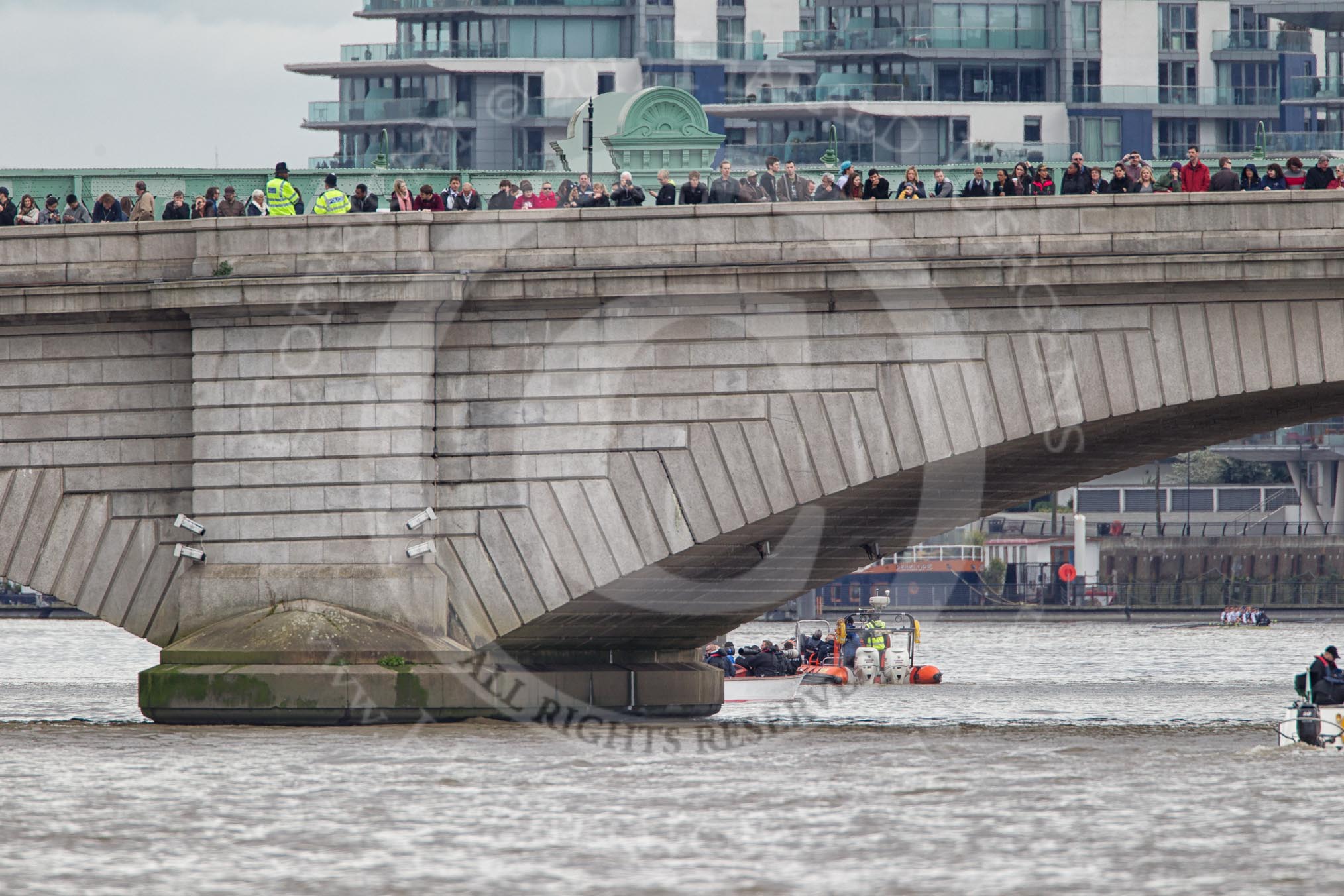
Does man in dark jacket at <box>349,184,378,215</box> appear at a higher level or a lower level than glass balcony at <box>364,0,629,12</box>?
lower

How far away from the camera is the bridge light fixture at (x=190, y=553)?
3033 centimetres

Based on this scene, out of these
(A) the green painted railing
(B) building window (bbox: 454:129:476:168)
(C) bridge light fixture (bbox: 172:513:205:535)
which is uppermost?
(B) building window (bbox: 454:129:476:168)

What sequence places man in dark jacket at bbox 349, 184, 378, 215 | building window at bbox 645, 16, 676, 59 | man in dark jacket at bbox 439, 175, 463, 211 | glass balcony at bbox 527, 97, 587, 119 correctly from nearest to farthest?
man in dark jacket at bbox 349, 184, 378, 215 < man in dark jacket at bbox 439, 175, 463, 211 < glass balcony at bbox 527, 97, 587, 119 < building window at bbox 645, 16, 676, 59

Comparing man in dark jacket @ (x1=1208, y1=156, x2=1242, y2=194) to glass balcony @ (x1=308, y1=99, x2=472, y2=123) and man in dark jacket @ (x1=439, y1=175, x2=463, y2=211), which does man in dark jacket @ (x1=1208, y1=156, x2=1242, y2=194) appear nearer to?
man in dark jacket @ (x1=439, y1=175, x2=463, y2=211)

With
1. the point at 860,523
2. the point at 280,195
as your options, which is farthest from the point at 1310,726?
the point at 280,195

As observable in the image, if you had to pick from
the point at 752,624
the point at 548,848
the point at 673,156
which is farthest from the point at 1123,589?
the point at 548,848

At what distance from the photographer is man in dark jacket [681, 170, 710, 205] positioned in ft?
103

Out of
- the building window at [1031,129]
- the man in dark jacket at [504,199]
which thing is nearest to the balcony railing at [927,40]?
the building window at [1031,129]

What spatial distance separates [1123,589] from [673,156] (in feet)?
263

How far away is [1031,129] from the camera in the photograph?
113 metres

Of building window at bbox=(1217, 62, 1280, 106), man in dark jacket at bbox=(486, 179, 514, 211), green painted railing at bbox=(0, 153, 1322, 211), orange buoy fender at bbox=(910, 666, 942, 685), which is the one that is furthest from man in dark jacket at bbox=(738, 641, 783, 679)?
building window at bbox=(1217, 62, 1280, 106)

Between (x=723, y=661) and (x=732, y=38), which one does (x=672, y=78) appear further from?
(x=723, y=661)

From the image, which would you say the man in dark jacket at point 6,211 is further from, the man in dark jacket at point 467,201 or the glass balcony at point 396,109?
the glass balcony at point 396,109

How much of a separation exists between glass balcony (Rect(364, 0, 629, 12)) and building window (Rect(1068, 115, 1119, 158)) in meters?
24.5
